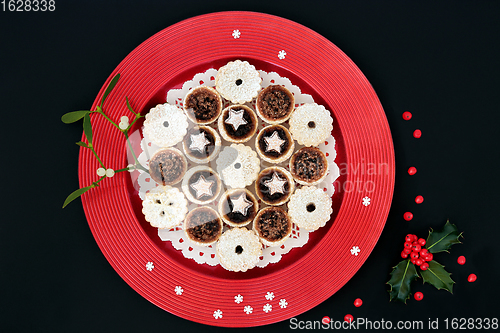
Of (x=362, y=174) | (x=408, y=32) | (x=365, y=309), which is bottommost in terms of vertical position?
(x=365, y=309)

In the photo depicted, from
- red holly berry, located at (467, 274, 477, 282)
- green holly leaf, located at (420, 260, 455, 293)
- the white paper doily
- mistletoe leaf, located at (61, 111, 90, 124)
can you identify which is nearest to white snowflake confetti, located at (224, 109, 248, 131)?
the white paper doily

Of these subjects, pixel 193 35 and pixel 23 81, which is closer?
pixel 193 35

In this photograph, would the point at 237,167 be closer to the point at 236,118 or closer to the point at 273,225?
the point at 236,118

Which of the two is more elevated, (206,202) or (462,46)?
(462,46)

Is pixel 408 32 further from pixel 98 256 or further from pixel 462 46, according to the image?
pixel 98 256

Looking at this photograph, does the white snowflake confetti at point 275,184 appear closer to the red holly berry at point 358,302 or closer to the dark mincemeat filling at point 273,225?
the dark mincemeat filling at point 273,225

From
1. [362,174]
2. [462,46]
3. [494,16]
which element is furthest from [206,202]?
[494,16]

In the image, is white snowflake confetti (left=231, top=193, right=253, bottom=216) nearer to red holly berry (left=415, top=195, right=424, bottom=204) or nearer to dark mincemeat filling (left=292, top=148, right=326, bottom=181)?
dark mincemeat filling (left=292, top=148, right=326, bottom=181)
